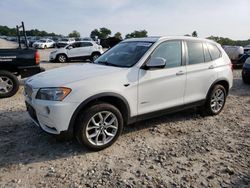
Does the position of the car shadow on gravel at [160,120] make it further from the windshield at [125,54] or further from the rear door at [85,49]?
the rear door at [85,49]

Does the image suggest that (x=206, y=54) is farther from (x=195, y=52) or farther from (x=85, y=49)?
(x=85, y=49)

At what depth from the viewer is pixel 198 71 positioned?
5297mm

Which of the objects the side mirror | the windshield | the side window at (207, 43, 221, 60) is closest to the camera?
the side mirror

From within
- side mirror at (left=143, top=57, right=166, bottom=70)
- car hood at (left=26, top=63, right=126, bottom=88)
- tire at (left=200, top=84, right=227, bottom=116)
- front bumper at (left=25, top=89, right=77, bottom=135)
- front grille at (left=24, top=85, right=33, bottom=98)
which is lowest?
tire at (left=200, top=84, right=227, bottom=116)

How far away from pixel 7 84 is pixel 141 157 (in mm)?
5037

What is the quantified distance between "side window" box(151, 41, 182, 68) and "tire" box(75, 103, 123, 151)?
1.26 m

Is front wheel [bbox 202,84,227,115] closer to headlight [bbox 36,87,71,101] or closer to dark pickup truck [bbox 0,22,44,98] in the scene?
headlight [bbox 36,87,71,101]

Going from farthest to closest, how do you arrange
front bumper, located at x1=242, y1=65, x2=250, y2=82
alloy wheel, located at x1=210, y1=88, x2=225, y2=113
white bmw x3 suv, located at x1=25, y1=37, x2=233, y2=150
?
front bumper, located at x1=242, y1=65, x2=250, y2=82 < alloy wheel, located at x1=210, y1=88, x2=225, y2=113 < white bmw x3 suv, located at x1=25, y1=37, x2=233, y2=150

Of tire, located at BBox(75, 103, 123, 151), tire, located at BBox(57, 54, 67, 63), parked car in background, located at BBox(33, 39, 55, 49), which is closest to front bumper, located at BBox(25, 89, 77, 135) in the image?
tire, located at BBox(75, 103, 123, 151)

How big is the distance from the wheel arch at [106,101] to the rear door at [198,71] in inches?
55.4

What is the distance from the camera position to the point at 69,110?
150 inches

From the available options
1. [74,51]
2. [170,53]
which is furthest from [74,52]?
[170,53]

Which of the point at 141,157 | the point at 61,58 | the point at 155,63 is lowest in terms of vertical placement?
the point at 141,157

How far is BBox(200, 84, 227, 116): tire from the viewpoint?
570 cm
